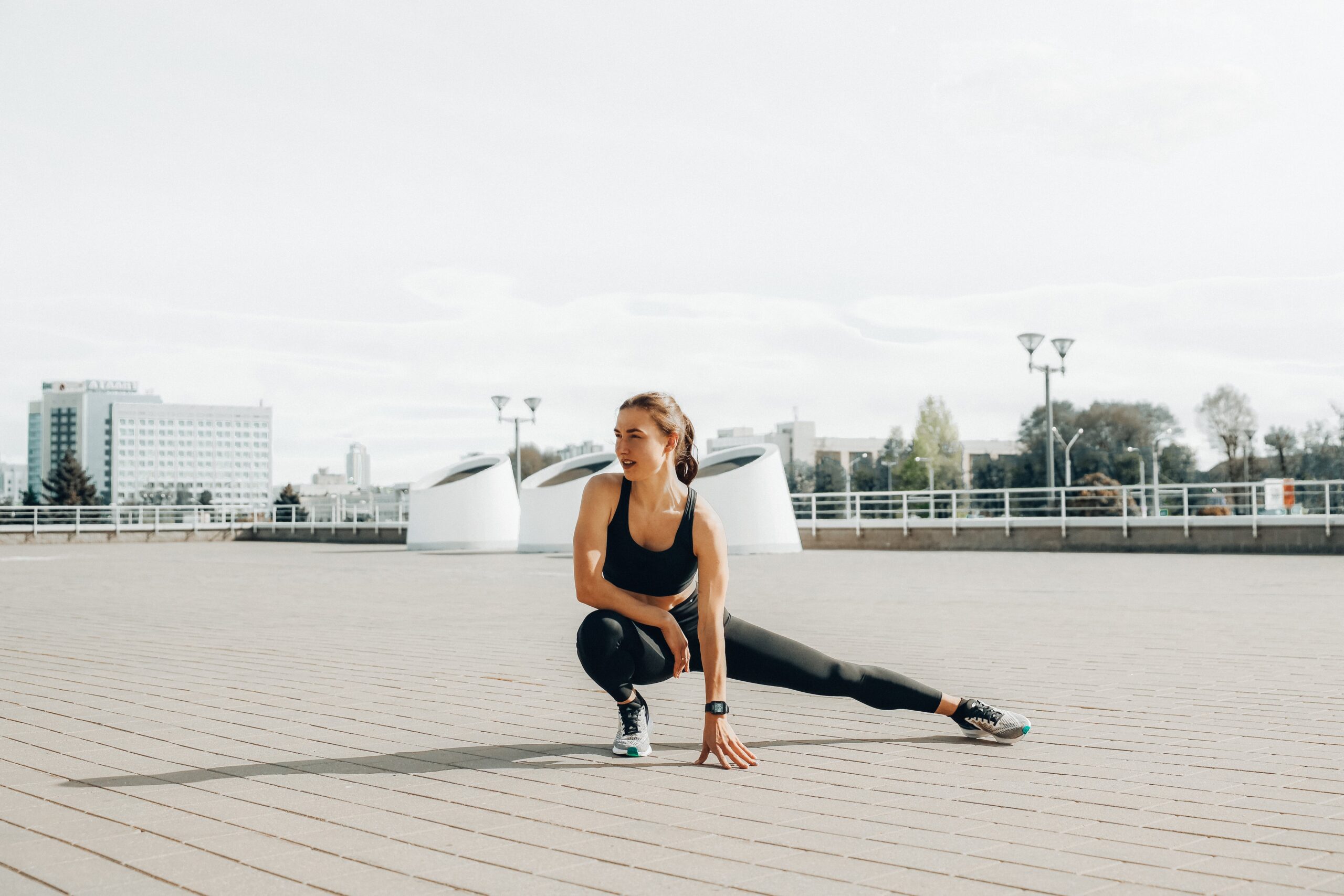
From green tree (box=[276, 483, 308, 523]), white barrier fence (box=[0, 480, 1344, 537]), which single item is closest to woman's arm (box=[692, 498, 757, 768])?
white barrier fence (box=[0, 480, 1344, 537])

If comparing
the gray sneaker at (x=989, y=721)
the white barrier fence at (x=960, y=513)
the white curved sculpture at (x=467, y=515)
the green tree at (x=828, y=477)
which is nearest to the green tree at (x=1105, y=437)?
the green tree at (x=828, y=477)

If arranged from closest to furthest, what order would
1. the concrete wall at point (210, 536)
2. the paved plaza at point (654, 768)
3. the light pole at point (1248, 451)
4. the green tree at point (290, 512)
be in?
the paved plaza at point (654, 768)
the concrete wall at point (210, 536)
the green tree at point (290, 512)
the light pole at point (1248, 451)

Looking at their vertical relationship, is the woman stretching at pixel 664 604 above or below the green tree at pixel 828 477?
below

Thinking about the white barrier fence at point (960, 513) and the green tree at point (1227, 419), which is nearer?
the white barrier fence at point (960, 513)

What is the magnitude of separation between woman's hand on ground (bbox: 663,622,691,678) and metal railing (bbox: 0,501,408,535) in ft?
103

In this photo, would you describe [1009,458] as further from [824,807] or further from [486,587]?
[824,807]

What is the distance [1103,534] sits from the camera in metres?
23.3

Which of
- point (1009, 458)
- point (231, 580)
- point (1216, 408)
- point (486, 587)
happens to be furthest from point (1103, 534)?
point (1009, 458)

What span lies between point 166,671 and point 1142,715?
5062 millimetres

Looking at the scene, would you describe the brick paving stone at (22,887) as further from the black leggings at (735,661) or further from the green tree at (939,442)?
the green tree at (939,442)

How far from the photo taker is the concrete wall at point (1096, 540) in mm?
21172

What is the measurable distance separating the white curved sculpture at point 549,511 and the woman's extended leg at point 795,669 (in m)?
19.0

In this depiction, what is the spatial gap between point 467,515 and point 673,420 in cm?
2304

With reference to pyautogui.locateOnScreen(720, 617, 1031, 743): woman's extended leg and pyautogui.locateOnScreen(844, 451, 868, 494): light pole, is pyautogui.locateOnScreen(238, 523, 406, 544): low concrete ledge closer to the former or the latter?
pyautogui.locateOnScreen(720, 617, 1031, 743): woman's extended leg
